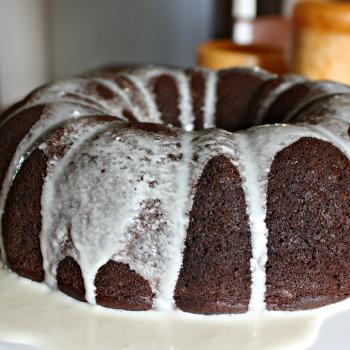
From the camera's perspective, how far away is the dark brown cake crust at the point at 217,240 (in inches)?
52.0

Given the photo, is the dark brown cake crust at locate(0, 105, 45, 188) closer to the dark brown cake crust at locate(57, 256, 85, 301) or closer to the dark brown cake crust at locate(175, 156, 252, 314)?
the dark brown cake crust at locate(57, 256, 85, 301)

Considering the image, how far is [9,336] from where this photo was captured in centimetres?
128

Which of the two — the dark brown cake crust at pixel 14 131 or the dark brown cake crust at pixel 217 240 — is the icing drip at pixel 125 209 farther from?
the dark brown cake crust at pixel 14 131

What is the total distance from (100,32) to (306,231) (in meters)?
3.15

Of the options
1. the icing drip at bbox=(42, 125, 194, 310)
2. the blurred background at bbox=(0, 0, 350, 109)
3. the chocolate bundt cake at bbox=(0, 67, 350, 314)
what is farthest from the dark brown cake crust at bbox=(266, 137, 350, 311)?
the blurred background at bbox=(0, 0, 350, 109)

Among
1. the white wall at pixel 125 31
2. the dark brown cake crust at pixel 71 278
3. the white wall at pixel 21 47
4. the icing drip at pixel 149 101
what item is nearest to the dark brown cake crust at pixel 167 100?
the icing drip at pixel 149 101

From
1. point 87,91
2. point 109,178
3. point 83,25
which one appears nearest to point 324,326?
point 109,178

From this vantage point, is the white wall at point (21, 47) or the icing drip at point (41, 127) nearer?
→ the icing drip at point (41, 127)

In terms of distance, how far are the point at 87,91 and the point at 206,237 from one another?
0.57 m

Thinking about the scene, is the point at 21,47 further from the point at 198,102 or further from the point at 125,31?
the point at 198,102

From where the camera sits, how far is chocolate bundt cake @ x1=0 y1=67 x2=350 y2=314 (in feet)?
4.35

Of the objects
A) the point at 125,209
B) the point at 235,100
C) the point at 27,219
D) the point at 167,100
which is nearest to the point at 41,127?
the point at 27,219

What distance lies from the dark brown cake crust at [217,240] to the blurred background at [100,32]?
2578mm

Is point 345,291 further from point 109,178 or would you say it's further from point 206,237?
point 109,178
